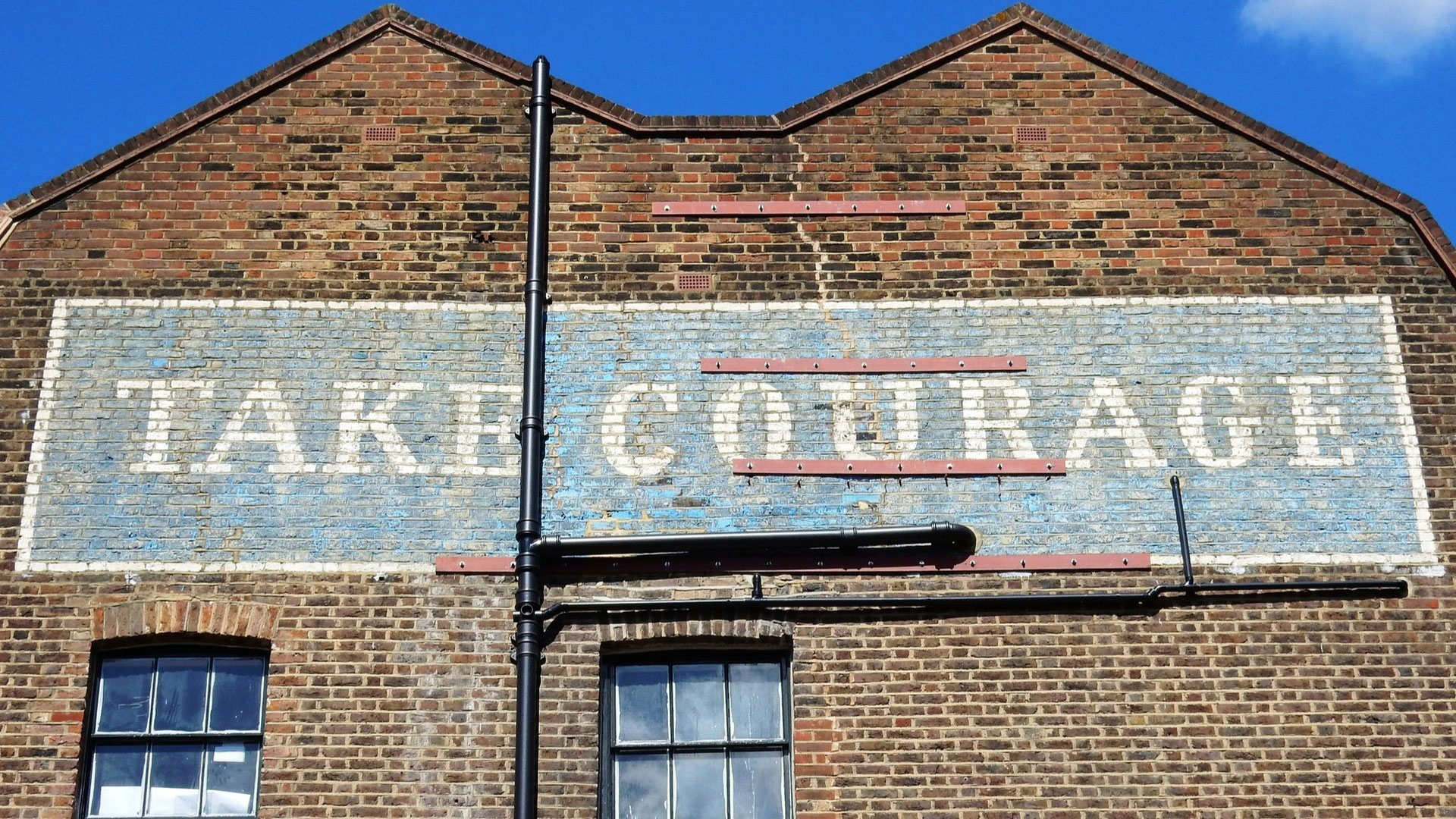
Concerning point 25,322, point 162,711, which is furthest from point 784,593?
point 25,322

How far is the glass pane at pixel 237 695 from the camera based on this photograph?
428 inches

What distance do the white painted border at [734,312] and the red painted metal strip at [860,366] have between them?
0.40m

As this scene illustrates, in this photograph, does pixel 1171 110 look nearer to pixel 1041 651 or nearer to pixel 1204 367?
pixel 1204 367

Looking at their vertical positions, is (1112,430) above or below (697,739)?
above

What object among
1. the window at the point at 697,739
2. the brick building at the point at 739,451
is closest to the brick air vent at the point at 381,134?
the brick building at the point at 739,451

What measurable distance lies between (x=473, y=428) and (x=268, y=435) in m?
1.30

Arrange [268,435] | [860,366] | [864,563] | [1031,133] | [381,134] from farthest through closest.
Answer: [1031,133] → [381,134] → [860,366] → [268,435] → [864,563]

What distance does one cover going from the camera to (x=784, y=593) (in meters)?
11.2

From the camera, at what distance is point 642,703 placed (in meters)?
11.0

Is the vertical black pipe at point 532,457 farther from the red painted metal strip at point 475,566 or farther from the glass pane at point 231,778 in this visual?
the glass pane at point 231,778

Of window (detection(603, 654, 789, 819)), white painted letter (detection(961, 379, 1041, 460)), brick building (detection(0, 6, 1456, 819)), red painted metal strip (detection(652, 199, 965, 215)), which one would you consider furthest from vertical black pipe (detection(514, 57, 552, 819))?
white painted letter (detection(961, 379, 1041, 460))

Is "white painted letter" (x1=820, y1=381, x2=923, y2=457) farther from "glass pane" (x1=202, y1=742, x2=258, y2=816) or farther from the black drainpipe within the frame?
"glass pane" (x1=202, y1=742, x2=258, y2=816)

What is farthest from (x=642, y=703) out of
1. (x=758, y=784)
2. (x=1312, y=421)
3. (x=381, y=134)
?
(x=1312, y=421)

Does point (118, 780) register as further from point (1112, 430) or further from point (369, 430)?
point (1112, 430)
